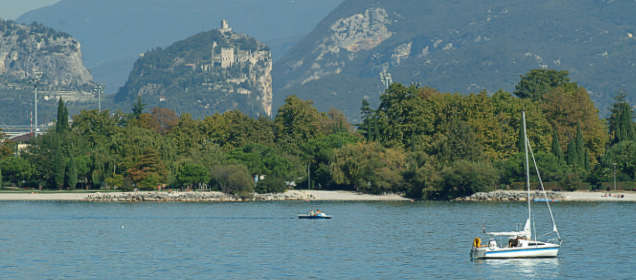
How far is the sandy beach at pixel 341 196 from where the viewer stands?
144450 mm

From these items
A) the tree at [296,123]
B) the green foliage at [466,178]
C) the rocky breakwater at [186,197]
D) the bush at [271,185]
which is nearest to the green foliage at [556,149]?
the green foliage at [466,178]

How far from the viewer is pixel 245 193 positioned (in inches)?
5896

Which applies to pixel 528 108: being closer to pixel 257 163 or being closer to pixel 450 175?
pixel 450 175

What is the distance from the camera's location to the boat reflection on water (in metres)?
62.1

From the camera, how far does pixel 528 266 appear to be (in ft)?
215

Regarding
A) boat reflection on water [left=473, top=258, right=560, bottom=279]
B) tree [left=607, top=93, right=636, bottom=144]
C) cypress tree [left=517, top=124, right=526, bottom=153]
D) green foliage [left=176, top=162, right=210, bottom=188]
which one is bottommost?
boat reflection on water [left=473, top=258, right=560, bottom=279]

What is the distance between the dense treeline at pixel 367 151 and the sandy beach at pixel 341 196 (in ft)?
6.49

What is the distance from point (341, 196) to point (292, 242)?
2644 inches

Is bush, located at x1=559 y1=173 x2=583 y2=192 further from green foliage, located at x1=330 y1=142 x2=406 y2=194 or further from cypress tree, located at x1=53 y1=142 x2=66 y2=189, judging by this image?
cypress tree, located at x1=53 y1=142 x2=66 y2=189

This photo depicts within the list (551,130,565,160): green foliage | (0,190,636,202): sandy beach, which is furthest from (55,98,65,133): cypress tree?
(551,130,565,160): green foliage

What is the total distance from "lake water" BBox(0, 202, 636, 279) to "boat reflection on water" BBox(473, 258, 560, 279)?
0.07 meters

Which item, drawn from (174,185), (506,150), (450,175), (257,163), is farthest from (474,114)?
(174,185)

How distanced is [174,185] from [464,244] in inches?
3327

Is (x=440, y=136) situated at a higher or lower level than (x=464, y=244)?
higher
